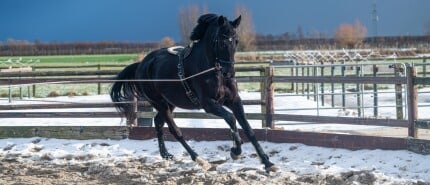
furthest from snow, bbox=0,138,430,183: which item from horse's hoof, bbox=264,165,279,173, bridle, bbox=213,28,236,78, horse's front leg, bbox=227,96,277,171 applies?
bridle, bbox=213,28,236,78

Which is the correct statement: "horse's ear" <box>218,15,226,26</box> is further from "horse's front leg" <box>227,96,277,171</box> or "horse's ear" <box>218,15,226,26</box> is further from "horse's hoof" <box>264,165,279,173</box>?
"horse's hoof" <box>264,165,279,173</box>

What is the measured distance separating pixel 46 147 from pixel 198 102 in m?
3.18

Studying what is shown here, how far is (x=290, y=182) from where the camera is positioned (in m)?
6.52

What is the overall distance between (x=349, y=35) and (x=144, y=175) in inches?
3429

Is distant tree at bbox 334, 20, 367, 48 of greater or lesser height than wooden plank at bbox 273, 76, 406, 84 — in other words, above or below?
above

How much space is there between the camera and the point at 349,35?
3593 inches

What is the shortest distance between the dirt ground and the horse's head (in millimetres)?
1261

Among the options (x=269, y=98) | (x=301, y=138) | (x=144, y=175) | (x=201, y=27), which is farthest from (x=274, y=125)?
(x=144, y=175)

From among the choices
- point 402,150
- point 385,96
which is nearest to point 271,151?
point 402,150

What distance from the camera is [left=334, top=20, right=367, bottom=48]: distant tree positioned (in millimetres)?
81625

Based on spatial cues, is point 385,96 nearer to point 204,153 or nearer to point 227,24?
point 204,153

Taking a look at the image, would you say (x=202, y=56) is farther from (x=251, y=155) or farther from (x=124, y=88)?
(x=124, y=88)

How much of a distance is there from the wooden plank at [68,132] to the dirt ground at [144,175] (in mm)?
1696

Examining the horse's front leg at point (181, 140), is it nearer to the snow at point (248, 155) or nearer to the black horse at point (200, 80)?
the black horse at point (200, 80)
